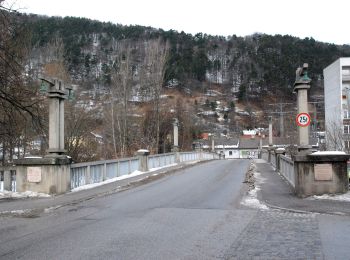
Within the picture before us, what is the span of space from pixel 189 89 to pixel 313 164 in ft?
372

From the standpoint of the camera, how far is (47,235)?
8.59 metres

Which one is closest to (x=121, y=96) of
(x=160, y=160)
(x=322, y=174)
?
(x=160, y=160)

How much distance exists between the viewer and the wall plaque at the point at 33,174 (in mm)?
15625

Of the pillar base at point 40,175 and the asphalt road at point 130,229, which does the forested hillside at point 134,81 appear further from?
the asphalt road at point 130,229

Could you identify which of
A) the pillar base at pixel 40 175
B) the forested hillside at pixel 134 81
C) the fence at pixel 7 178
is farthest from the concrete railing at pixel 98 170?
the forested hillside at pixel 134 81

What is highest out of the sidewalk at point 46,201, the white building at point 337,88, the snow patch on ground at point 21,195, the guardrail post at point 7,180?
the white building at point 337,88

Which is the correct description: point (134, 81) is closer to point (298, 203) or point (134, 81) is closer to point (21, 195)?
point (21, 195)

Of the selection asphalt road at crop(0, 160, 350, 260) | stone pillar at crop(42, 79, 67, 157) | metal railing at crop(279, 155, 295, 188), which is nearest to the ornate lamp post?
stone pillar at crop(42, 79, 67, 157)

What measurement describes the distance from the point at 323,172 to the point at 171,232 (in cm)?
703

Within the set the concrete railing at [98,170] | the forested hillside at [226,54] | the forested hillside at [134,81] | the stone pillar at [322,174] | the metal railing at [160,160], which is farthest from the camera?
the forested hillside at [226,54]

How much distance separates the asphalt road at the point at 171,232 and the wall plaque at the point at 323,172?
2673mm

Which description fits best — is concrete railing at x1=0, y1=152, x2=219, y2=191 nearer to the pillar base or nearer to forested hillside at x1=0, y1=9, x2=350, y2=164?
the pillar base

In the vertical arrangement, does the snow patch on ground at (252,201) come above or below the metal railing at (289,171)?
below

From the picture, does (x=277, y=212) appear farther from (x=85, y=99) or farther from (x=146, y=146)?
(x=146, y=146)
